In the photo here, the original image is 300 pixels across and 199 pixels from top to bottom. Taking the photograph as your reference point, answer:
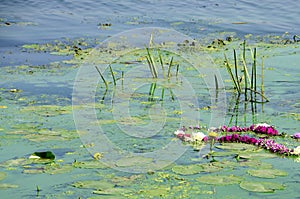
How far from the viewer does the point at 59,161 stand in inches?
157

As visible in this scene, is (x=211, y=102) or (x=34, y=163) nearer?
(x=34, y=163)

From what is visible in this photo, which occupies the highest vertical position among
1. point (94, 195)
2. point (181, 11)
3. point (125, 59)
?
point (181, 11)

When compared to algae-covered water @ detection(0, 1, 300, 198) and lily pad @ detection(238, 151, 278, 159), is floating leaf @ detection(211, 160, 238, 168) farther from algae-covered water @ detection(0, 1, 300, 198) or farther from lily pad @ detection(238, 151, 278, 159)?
lily pad @ detection(238, 151, 278, 159)

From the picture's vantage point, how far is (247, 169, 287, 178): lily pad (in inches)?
147

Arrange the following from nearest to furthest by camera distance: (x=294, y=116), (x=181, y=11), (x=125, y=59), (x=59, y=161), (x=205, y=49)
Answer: (x=59, y=161) < (x=294, y=116) < (x=125, y=59) < (x=205, y=49) < (x=181, y=11)

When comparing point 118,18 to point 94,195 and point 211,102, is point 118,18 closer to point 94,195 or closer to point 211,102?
point 211,102

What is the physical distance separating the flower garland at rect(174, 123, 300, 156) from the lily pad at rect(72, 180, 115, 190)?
1026mm

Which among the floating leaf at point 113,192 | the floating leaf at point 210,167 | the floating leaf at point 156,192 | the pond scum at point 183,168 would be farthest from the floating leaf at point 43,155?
the floating leaf at point 210,167

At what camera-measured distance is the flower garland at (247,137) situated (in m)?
4.20

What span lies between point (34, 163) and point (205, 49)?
194 inches

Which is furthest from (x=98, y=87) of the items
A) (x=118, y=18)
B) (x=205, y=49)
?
(x=118, y=18)

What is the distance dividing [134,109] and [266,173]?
6.07ft

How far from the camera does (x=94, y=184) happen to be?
3568 millimetres

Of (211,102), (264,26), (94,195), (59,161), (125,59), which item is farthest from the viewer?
(264,26)
